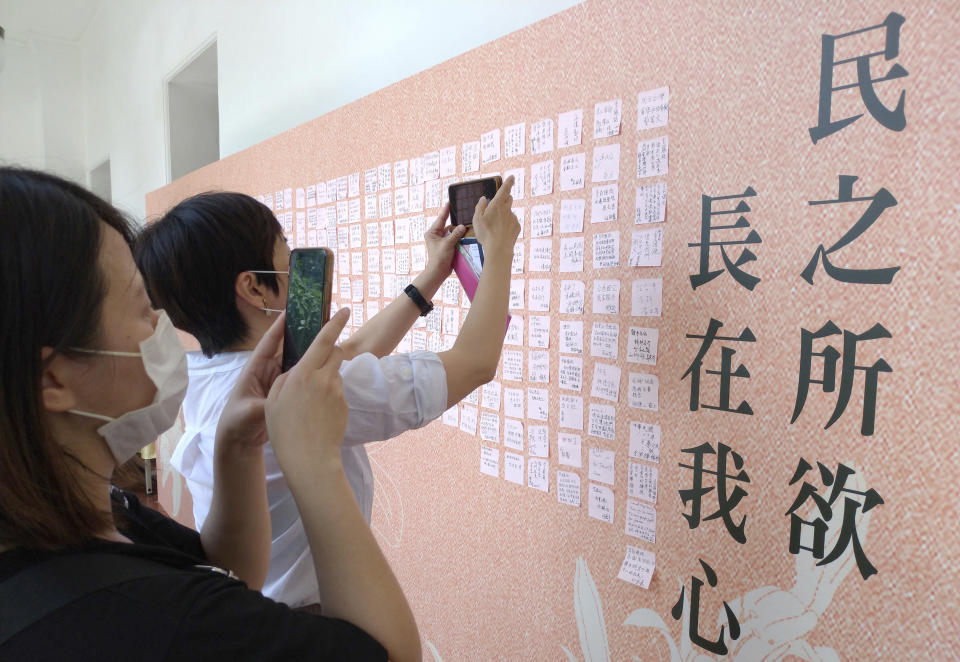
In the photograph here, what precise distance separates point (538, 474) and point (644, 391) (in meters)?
0.33

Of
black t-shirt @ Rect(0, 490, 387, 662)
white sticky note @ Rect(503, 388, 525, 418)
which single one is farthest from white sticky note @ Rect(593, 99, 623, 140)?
black t-shirt @ Rect(0, 490, 387, 662)

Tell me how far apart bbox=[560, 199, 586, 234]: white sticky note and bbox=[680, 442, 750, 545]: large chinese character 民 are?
17.3 inches

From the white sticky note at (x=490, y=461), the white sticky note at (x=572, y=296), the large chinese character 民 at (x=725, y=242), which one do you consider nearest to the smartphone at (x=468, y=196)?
the white sticky note at (x=572, y=296)

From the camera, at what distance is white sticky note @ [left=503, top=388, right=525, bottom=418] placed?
1269 mm

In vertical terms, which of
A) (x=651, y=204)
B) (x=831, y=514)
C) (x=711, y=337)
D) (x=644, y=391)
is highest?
(x=651, y=204)

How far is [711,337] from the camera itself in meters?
0.92

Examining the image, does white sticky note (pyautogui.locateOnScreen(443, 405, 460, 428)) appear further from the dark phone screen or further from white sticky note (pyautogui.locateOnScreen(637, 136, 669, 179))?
white sticky note (pyautogui.locateOnScreen(637, 136, 669, 179))

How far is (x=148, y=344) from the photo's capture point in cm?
65

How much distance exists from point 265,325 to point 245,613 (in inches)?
22.8

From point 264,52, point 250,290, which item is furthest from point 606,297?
point 264,52

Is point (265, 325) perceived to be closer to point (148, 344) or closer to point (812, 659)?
point (148, 344)

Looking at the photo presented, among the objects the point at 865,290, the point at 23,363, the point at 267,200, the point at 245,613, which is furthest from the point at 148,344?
the point at 267,200

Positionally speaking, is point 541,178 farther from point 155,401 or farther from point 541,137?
point 155,401

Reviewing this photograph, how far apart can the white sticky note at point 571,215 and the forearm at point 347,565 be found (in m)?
0.69
